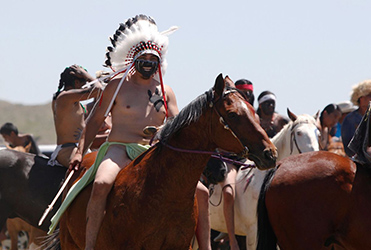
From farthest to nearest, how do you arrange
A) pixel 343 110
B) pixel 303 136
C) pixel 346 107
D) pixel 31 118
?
pixel 31 118, pixel 346 107, pixel 343 110, pixel 303 136

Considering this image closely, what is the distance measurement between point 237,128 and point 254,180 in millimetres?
4612

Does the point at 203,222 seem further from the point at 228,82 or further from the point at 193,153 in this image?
the point at 228,82

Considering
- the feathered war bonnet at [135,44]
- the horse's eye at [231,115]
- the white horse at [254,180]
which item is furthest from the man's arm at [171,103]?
the white horse at [254,180]

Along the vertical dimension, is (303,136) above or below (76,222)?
below

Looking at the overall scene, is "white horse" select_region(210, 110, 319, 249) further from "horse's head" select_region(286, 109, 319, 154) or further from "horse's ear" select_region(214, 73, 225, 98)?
"horse's ear" select_region(214, 73, 225, 98)

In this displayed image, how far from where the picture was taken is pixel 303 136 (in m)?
9.45

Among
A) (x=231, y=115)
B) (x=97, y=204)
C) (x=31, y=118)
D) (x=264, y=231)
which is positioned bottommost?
(x=31, y=118)

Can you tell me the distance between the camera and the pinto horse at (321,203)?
21.5 feet

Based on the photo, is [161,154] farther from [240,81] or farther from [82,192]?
[240,81]

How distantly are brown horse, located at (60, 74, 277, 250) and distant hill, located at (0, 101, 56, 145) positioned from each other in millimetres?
59631

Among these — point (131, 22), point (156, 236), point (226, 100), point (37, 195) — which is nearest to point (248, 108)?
point (226, 100)

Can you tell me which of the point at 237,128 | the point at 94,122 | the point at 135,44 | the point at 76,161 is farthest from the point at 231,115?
the point at 76,161

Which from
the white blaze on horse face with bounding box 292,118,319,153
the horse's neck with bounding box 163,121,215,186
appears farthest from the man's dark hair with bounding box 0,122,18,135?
the horse's neck with bounding box 163,121,215,186

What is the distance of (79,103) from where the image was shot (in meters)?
8.71
